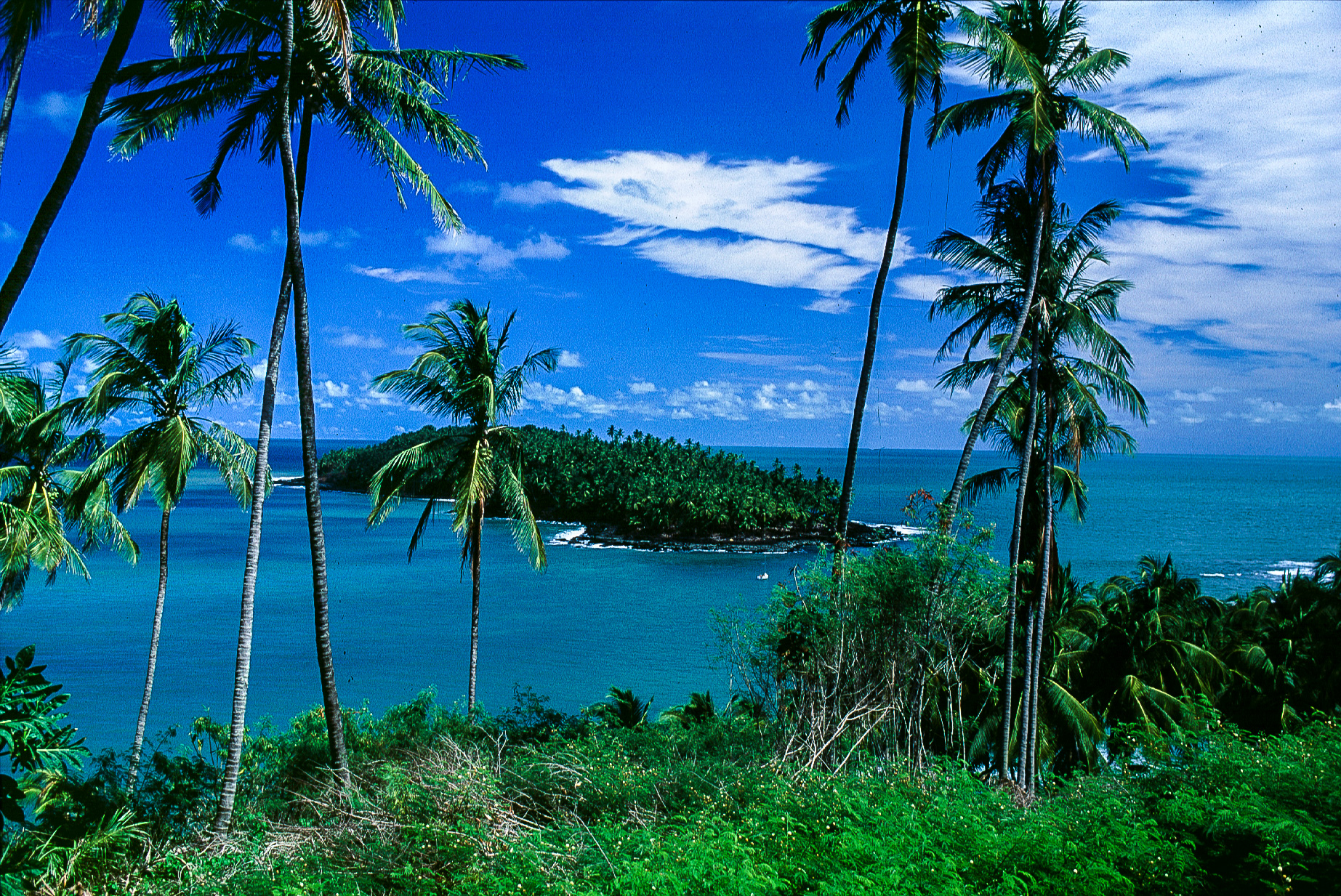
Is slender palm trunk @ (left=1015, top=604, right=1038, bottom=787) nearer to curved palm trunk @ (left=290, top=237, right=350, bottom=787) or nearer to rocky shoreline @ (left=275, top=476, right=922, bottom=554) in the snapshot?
curved palm trunk @ (left=290, top=237, right=350, bottom=787)

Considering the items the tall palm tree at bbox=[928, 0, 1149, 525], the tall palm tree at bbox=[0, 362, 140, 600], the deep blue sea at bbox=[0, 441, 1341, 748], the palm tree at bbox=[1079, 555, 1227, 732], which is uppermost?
the tall palm tree at bbox=[928, 0, 1149, 525]

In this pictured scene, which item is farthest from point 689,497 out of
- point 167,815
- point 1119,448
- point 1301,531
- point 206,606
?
point 1301,531

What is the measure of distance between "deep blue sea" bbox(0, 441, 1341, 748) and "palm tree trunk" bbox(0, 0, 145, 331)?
10.00m

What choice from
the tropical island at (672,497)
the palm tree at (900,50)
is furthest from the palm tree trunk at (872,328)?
the tropical island at (672,497)

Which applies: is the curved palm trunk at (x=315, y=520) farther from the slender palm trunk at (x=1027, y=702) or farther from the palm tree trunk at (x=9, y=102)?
the slender palm trunk at (x=1027, y=702)

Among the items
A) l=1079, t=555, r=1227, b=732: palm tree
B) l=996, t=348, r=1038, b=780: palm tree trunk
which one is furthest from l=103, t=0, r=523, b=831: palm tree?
l=1079, t=555, r=1227, b=732: palm tree

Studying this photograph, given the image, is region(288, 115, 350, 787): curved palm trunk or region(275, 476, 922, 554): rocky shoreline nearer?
region(288, 115, 350, 787): curved palm trunk

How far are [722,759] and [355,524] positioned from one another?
77645 mm

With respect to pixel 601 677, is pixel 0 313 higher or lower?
higher

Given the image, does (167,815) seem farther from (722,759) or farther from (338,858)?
(722,759)

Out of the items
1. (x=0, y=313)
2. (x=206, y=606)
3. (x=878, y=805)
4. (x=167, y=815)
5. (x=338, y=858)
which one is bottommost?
(x=206, y=606)

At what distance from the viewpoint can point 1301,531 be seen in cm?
8169

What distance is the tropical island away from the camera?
210 feet

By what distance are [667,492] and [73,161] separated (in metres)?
59.0
